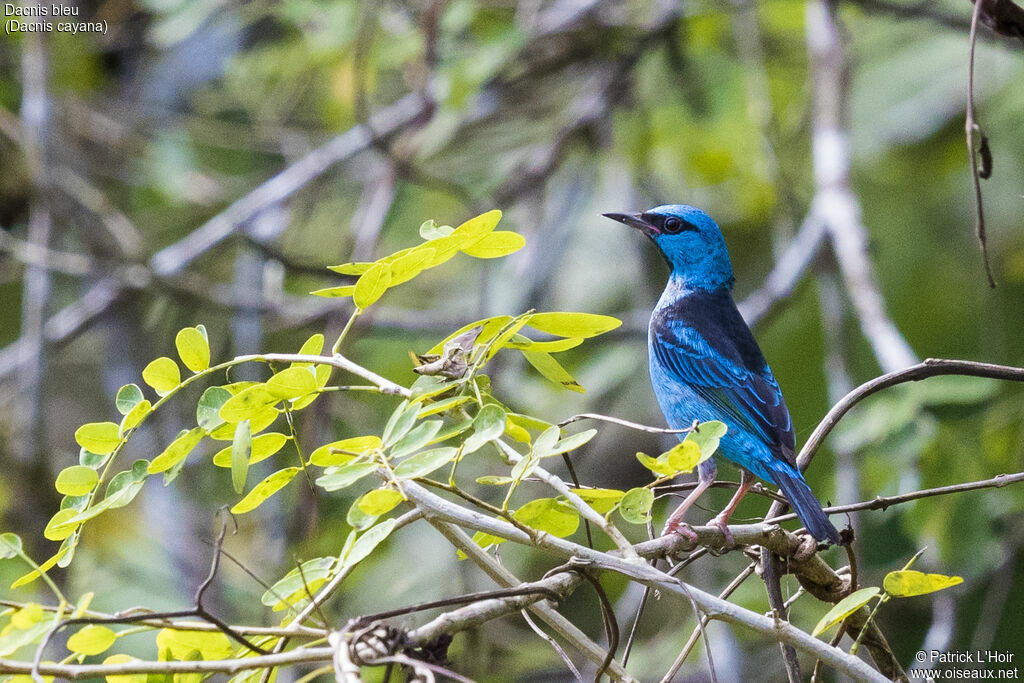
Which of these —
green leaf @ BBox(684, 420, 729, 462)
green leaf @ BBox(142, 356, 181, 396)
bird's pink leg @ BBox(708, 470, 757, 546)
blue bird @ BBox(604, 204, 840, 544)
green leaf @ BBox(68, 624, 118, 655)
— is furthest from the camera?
blue bird @ BBox(604, 204, 840, 544)

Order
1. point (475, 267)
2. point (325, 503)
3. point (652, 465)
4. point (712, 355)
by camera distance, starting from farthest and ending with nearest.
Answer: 1. point (475, 267)
2. point (325, 503)
3. point (712, 355)
4. point (652, 465)

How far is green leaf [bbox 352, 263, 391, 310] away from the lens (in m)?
1.80

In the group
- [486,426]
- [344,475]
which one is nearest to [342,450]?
[344,475]

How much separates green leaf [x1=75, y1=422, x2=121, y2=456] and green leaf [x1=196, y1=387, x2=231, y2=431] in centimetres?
18

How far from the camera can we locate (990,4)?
107 inches

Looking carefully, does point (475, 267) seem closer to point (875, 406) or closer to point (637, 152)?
point (637, 152)

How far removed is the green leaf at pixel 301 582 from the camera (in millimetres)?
1650

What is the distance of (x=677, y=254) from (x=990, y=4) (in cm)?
151

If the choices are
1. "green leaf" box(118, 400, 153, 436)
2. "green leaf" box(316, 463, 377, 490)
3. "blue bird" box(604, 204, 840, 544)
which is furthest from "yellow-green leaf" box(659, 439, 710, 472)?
"green leaf" box(118, 400, 153, 436)

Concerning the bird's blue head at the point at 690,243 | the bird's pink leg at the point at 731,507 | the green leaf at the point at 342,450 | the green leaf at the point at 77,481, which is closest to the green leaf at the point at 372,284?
the green leaf at the point at 342,450

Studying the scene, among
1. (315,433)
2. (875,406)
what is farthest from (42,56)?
(875,406)

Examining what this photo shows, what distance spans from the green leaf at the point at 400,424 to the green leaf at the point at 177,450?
1.16 feet

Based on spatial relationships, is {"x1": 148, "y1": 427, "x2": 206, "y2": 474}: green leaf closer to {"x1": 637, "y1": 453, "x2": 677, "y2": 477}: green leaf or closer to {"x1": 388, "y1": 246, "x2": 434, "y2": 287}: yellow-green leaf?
{"x1": 388, "y1": 246, "x2": 434, "y2": 287}: yellow-green leaf

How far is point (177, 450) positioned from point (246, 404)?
177mm
